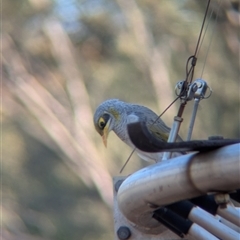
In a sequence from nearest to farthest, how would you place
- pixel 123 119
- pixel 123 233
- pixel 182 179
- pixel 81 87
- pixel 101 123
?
pixel 182 179 → pixel 123 233 → pixel 123 119 → pixel 101 123 → pixel 81 87

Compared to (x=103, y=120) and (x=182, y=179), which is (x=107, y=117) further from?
(x=182, y=179)

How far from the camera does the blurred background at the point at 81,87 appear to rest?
537 cm

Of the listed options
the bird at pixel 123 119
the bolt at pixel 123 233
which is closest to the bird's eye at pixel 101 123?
the bird at pixel 123 119

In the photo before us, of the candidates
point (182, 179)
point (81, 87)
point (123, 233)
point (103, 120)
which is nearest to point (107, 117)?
point (103, 120)

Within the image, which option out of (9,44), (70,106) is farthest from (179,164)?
(9,44)

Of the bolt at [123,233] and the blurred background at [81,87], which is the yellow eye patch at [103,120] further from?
the blurred background at [81,87]

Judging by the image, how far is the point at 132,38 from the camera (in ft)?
19.4

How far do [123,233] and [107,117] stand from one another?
1.09 m

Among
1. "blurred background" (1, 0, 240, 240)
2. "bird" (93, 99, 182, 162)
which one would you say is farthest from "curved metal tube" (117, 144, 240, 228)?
"blurred background" (1, 0, 240, 240)

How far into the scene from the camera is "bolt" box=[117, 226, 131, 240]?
1.20 metres

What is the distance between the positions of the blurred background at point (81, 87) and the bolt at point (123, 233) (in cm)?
402

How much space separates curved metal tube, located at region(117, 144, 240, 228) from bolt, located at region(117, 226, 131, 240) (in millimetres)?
305

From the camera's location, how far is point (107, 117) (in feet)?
7.47

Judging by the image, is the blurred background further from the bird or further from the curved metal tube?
the curved metal tube
